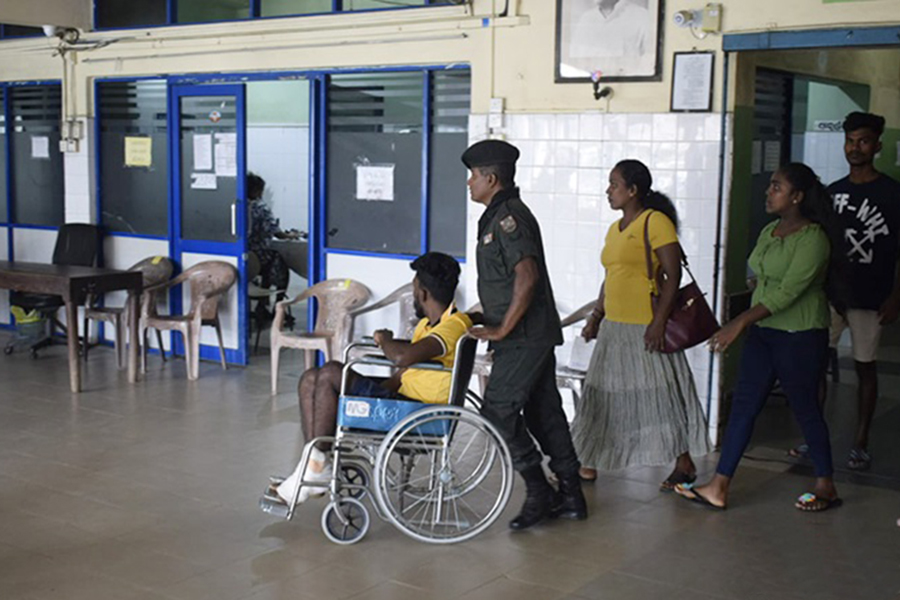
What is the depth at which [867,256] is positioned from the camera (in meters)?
5.66

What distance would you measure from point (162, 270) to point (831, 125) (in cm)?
535

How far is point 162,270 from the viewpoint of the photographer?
329 inches

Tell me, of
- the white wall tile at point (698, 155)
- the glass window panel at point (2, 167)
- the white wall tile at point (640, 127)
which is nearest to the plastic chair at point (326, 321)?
the white wall tile at point (640, 127)

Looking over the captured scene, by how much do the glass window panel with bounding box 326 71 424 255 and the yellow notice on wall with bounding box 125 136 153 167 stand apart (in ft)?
5.97

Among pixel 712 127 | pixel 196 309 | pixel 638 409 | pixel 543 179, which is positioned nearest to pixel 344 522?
pixel 638 409

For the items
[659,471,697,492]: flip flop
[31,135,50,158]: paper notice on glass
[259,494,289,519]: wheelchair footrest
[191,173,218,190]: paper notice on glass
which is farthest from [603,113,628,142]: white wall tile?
[31,135,50,158]: paper notice on glass

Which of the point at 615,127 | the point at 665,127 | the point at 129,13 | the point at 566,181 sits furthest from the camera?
the point at 129,13

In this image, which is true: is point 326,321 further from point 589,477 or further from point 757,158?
point 757,158

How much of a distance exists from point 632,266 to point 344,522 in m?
1.67

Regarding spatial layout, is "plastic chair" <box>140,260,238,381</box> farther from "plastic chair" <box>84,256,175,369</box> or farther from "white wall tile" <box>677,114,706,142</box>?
"white wall tile" <box>677,114,706,142</box>

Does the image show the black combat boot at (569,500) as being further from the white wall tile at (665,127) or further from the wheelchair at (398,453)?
the white wall tile at (665,127)

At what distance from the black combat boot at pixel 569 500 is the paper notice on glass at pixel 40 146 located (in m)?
6.33

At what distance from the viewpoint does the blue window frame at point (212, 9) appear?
23.8 feet

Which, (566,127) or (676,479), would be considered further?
(566,127)
